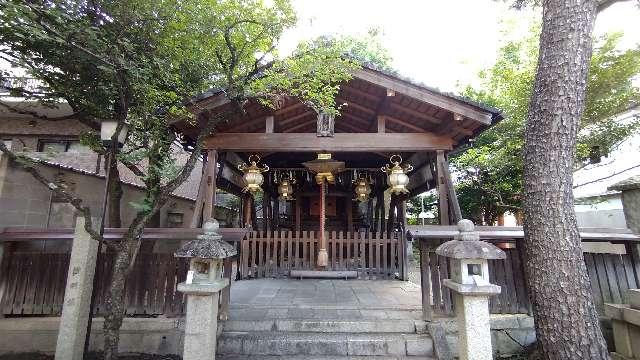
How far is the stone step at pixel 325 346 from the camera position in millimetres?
4754

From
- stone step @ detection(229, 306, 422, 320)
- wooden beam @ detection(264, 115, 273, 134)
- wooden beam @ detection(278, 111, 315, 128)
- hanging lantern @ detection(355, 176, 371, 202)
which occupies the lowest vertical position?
stone step @ detection(229, 306, 422, 320)

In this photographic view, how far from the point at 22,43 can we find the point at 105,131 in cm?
227

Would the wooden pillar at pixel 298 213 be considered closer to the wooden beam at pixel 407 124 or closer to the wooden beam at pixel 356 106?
the wooden beam at pixel 356 106

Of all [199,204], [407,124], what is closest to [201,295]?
[199,204]

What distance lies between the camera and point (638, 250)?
5234 mm

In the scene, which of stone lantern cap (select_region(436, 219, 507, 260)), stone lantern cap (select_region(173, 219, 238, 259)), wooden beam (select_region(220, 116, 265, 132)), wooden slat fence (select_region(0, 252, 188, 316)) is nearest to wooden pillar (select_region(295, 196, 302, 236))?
wooden beam (select_region(220, 116, 265, 132))

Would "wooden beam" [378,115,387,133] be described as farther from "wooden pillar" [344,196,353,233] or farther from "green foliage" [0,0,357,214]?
"wooden pillar" [344,196,353,233]

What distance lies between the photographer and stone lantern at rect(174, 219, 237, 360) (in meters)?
4.11

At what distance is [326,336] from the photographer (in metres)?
4.93

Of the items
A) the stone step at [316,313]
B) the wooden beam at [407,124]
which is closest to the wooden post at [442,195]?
the wooden beam at [407,124]

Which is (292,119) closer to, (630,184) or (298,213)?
(298,213)

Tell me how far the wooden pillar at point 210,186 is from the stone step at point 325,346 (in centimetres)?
295

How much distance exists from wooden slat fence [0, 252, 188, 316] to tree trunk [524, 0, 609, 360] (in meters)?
5.28

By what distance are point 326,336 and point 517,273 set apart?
11.3 feet
